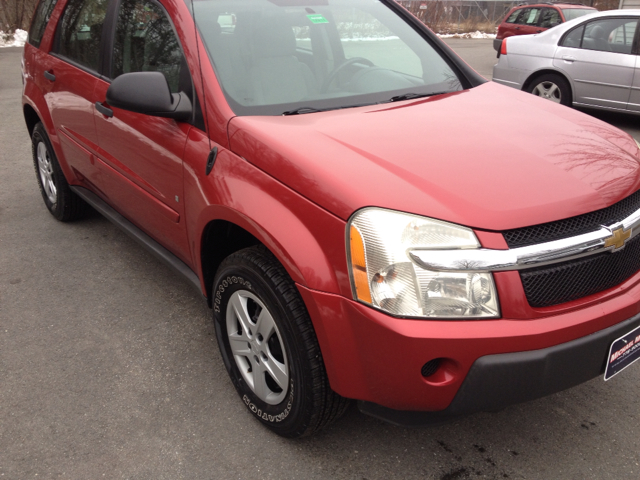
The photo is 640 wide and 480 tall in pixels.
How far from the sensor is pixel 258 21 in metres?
2.82

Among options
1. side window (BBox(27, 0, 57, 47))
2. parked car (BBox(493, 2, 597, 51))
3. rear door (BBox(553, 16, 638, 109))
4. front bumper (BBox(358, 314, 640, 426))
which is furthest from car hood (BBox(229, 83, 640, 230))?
parked car (BBox(493, 2, 597, 51))

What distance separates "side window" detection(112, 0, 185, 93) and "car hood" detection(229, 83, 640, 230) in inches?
24.1

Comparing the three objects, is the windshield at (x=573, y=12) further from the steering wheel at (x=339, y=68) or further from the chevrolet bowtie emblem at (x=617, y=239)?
the chevrolet bowtie emblem at (x=617, y=239)

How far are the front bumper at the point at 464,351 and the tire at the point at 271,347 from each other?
11 centimetres

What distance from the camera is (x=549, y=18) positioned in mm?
12992

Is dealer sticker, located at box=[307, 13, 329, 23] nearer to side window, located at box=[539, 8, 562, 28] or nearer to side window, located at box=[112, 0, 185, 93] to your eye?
side window, located at box=[112, 0, 185, 93]

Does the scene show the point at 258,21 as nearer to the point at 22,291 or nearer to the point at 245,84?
the point at 245,84

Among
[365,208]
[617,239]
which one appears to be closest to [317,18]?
[365,208]

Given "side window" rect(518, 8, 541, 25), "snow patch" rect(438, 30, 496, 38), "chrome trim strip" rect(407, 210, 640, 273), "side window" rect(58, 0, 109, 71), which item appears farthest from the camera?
"snow patch" rect(438, 30, 496, 38)

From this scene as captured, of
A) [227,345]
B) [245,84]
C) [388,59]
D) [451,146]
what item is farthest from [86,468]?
[388,59]

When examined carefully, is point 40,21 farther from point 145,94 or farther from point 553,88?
point 553,88

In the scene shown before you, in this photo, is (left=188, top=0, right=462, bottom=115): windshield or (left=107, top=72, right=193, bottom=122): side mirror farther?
(left=188, top=0, right=462, bottom=115): windshield

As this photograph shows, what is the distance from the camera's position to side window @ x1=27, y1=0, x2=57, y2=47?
428cm

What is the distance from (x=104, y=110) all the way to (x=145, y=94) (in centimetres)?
92
